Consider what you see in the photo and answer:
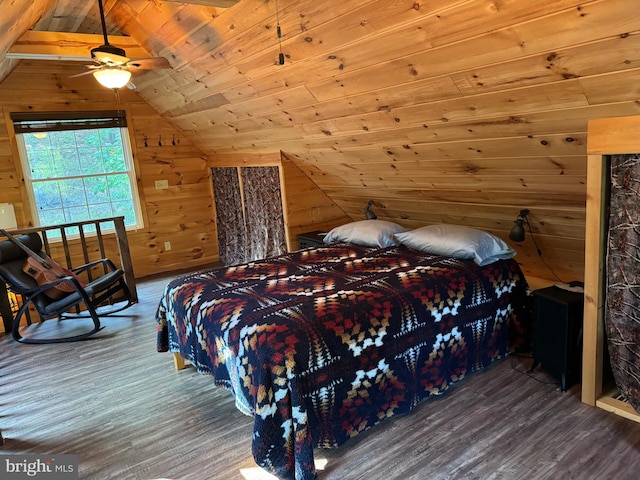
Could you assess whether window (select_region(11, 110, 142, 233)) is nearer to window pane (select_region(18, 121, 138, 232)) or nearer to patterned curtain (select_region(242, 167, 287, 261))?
window pane (select_region(18, 121, 138, 232))

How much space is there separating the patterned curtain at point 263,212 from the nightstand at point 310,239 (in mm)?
263

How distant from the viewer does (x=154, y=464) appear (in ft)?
7.08

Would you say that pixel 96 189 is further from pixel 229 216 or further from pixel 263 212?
pixel 263 212

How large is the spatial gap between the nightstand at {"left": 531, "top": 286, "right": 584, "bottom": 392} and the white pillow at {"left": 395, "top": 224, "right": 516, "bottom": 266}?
1.20 ft

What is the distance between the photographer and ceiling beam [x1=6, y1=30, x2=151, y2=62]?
3301 mm

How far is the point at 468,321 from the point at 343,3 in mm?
1856

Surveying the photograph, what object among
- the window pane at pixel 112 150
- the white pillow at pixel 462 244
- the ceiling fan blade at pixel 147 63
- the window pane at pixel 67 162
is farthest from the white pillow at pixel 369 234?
the window pane at pixel 67 162

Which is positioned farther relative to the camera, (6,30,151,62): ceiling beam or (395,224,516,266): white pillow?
(6,30,151,62): ceiling beam

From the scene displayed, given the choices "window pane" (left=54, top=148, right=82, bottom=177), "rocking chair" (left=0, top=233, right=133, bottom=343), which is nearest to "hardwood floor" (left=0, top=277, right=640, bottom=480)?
"rocking chair" (left=0, top=233, right=133, bottom=343)

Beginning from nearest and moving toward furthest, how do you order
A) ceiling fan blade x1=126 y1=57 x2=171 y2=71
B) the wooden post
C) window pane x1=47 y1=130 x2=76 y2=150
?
ceiling fan blade x1=126 y1=57 x2=171 y2=71 < the wooden post < window pane x1=47 y1=130 x2=76 y2=150

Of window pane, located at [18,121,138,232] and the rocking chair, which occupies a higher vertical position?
window pane, located at [18,121,138,232]

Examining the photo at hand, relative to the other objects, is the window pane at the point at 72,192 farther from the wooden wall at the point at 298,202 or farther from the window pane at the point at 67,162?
the wooden wall at the point at 298,202

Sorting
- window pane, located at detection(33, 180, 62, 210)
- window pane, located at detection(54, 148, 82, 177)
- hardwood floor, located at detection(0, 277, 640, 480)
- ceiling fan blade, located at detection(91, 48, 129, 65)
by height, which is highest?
ceiling fan blade, located at detection(91, 48, 129, 65)

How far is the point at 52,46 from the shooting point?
3.41 m
